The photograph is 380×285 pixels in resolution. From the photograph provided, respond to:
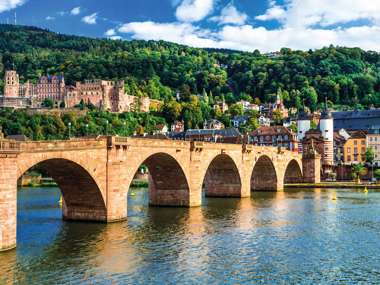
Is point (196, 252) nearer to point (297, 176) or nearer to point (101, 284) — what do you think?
point (101, 284)

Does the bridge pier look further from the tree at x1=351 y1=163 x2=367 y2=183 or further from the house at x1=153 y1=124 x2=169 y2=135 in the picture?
the house at x1=153 y1=124 x2=169 y2=135

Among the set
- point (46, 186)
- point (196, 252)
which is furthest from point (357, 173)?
point (196, 252)

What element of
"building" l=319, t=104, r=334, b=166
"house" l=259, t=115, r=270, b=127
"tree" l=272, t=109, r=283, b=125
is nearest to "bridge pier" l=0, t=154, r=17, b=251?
"building" l=319, t=104, r=334, b=166

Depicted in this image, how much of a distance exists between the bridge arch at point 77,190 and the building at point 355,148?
92.9 metres

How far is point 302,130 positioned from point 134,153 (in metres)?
97.6

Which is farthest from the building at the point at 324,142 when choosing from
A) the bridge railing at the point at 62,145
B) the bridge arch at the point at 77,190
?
the bridge railing at the point at 62,145

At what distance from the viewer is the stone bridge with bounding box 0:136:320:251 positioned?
31.0 metres

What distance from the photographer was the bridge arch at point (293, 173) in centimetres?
10269

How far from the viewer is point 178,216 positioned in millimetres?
50938

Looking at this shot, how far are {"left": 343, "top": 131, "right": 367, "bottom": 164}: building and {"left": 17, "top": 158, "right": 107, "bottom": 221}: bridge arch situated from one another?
305ft

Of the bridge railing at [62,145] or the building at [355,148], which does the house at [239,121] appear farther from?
the bridge railing at [62,145]

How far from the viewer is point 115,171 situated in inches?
1702

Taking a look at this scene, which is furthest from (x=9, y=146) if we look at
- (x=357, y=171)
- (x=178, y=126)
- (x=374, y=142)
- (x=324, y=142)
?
(x=178, y=126)

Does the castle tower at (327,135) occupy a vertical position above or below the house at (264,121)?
below
